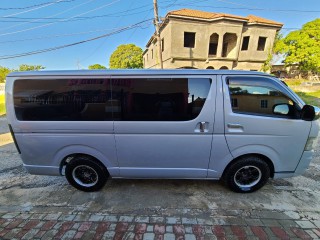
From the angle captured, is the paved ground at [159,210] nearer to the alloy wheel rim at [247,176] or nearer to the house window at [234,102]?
the alloy wheel rim at [247,176]

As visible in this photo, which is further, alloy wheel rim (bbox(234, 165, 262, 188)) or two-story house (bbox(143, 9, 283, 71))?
two-story house (bbox(143, 9, 283, 71))

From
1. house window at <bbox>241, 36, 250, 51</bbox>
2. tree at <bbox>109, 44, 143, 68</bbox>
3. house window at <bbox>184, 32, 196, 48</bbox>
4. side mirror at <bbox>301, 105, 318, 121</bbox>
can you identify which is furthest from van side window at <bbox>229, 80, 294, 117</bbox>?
tree at <bbox>109, 44, 143, 68</bbox>

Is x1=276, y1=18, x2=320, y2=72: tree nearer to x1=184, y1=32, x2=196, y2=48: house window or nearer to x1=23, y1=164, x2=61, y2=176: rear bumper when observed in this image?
x1=184, y1=32, x2=196, y2=48: house window

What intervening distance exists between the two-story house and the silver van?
55.9ft

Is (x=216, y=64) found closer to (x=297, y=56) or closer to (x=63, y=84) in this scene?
(x=297, y=56)

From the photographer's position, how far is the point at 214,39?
68.7 feet

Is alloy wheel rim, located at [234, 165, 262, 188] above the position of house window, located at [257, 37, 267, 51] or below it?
below

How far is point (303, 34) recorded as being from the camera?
87.0 feet

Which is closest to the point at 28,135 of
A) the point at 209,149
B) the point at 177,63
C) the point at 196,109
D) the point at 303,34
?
the point at 196,109

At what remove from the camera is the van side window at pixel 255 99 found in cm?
254

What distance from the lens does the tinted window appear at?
257cm

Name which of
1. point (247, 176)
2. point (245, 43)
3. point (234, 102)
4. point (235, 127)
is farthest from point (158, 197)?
point (245, 43)

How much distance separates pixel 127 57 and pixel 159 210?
43.5 metres

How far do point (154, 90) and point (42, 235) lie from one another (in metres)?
2.31
